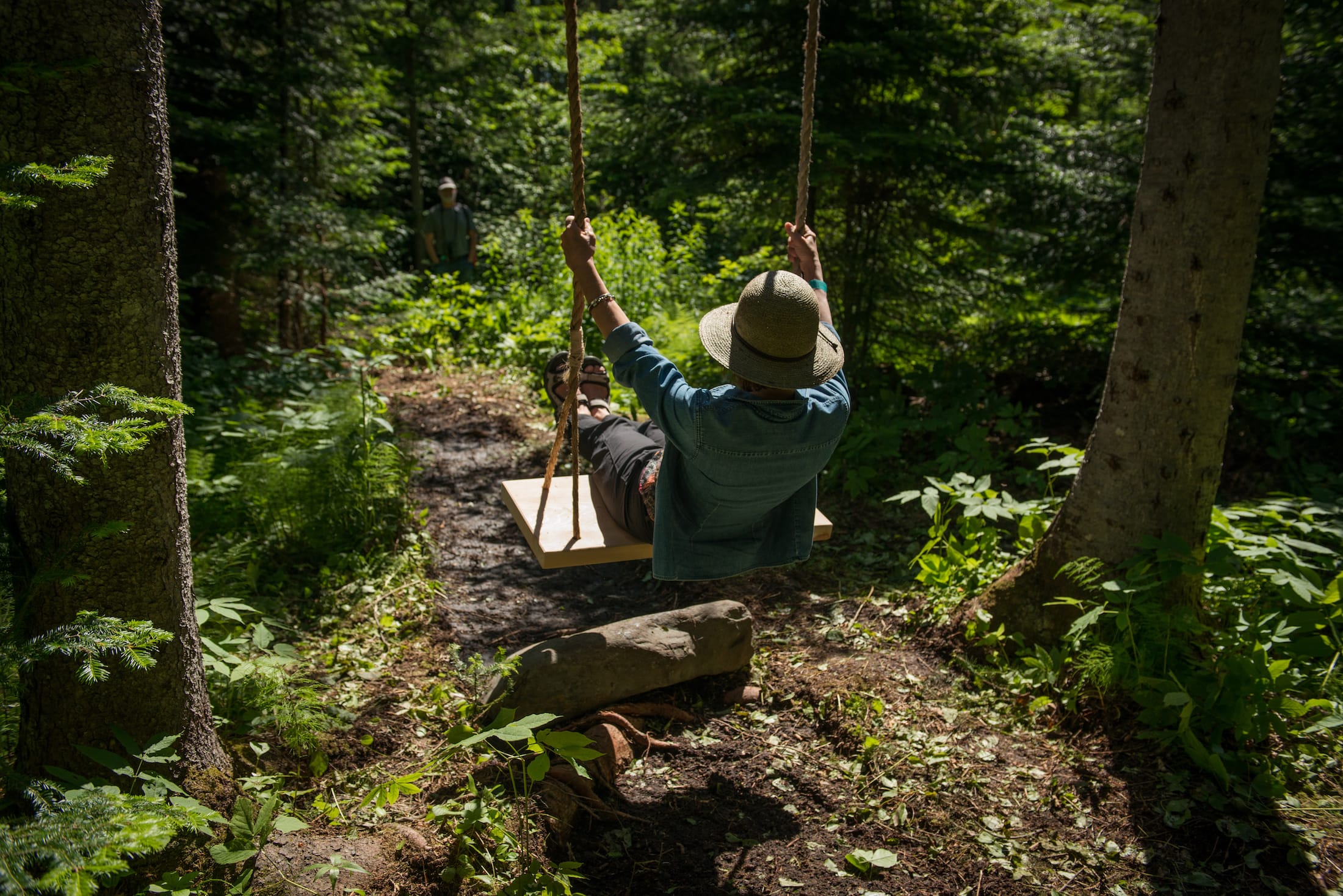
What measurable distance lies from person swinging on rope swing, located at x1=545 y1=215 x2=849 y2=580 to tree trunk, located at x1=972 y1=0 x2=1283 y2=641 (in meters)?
1.28

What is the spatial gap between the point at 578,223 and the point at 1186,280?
7.68 ft

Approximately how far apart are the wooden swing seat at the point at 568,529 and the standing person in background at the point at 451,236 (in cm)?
646

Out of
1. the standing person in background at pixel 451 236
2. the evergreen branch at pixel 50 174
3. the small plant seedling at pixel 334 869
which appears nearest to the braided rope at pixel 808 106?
the evergreen branch at pixel 50 174

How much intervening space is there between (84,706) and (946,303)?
20.1 ft

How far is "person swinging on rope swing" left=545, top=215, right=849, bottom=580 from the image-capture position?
2.63 m

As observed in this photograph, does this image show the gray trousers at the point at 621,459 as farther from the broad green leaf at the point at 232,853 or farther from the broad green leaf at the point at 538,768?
the broad green leaf at the point at 232,853

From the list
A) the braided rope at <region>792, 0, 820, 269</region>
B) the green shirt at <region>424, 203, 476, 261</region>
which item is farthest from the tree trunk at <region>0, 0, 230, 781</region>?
the green shirt at <region>424, 203, 476, 261</region>

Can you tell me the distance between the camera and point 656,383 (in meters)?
2.69

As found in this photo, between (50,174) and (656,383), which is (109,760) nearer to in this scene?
(50,174)

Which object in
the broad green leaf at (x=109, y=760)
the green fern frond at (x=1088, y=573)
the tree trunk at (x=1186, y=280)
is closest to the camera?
the broad green leaf at (x=109, y=760)

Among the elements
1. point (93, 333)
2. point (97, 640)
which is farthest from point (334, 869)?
point (93, 333)

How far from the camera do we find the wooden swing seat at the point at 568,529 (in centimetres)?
302

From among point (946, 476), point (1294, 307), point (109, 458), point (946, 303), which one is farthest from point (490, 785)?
point (1294, 307)

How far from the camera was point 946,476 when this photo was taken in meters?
5.50
